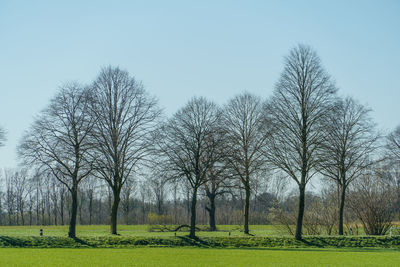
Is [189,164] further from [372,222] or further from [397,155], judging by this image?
[397,155]

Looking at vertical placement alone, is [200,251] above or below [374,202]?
below

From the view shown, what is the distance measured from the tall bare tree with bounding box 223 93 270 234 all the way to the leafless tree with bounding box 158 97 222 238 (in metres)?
1.97

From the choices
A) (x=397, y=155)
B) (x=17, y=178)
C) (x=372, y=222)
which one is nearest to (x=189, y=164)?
(x=372, y=222)

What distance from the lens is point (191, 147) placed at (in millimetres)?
39531

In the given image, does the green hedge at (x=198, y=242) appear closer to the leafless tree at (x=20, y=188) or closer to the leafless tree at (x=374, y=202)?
the leafless tree at (x=374, y=202)

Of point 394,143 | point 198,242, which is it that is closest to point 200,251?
point 198,242

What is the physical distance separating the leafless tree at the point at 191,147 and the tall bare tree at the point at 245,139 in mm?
1971

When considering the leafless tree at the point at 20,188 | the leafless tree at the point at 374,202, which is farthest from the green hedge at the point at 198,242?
the leafless tree at the point at 20,188

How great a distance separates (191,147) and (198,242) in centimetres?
861

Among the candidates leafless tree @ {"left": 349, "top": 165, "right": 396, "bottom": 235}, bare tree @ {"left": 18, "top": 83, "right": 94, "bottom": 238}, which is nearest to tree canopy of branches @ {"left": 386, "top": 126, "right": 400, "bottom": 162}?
leafless tree @ {"left": 349, "top": 165, "right": 396, "bottom": 235}

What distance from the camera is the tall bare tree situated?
136ft

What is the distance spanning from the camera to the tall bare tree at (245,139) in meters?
41.6

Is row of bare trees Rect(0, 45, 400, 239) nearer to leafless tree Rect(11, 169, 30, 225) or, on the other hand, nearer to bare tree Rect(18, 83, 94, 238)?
bare tree Rect(18, 83, 94, 238)

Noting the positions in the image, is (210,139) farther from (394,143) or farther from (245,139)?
(394,143)
